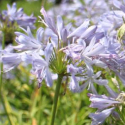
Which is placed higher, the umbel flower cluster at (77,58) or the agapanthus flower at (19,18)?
the agapanthus flower at (19,18)

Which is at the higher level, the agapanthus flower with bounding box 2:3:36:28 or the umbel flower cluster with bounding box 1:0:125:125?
the agapanthus flower with bounding box 2:3:36:28

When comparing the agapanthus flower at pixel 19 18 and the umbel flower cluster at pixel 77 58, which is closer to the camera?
the umbel flower cluster at pixel 77 58

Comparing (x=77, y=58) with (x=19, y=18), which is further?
(x=19, y=18)

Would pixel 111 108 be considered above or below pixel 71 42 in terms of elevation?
below

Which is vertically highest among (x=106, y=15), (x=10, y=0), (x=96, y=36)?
(x=10, y=0)

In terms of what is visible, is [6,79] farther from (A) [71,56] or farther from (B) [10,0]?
(B) [10,0]

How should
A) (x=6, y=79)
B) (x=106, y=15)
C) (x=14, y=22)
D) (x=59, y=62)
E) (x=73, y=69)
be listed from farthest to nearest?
(x=6, y=79) → (x=14, y=22) → (x=106, y=15) → (x=59, y=62) → (x=73, y=69)

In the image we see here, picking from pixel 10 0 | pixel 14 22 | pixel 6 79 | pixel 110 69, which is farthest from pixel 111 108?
pixel 10 0

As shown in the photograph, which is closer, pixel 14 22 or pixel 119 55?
pixel 119 55

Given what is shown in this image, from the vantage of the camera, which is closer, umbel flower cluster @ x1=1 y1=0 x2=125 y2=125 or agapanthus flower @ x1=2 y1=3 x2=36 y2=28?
umbel flower cluster @ x1=1 y1=0 x2=125 y2=125

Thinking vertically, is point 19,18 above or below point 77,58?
above

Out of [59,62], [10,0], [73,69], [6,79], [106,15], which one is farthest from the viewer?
[10,0]
